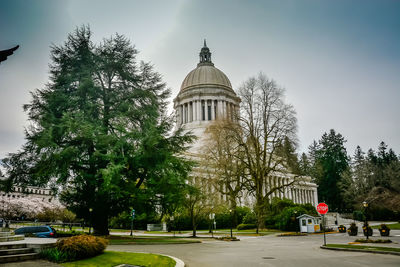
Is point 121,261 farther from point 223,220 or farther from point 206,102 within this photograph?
point 206,102

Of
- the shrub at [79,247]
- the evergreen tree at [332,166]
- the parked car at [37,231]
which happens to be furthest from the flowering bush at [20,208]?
the evergreen tree at [332,166]

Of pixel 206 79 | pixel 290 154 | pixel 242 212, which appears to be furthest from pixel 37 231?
pixel 206 79

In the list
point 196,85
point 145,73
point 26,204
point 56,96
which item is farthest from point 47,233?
point 196,85

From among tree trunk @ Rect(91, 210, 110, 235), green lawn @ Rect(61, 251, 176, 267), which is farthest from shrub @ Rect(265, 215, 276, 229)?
green lawn @ Rect(61, 251, 176, 267)

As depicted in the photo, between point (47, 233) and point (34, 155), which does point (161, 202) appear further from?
point (34, 155)

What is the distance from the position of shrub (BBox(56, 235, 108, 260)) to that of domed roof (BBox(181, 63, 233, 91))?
77081mm

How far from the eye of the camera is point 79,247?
36.5 ft

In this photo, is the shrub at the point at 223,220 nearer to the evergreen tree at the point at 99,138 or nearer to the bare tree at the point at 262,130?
the bare tree at the point at 262,130

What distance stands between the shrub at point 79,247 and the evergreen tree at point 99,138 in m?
6.91

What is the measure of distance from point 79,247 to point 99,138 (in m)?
10.7

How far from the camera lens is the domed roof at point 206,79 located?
87.8m

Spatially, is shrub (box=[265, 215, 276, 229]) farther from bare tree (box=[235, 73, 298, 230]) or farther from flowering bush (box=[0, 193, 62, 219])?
flowering bush (box=[0, 193, 62, 219])

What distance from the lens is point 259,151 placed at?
36531 millimetres

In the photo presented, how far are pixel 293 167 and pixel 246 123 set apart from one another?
7651 millimetres
